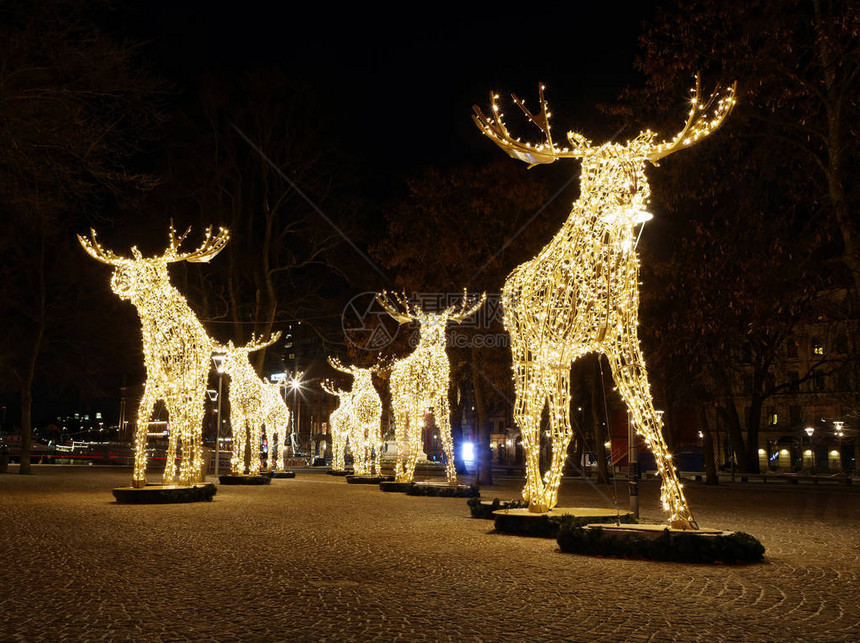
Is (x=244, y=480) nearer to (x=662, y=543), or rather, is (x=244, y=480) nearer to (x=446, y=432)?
(x=446, y=432)

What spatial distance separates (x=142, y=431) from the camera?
15242 millimetres

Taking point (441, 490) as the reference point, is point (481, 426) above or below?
above

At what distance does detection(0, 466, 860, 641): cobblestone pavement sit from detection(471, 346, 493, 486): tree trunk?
37.7 ft

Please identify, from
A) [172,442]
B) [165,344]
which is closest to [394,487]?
[172,442]

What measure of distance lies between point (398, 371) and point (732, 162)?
10039 mm

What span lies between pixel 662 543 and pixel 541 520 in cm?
225

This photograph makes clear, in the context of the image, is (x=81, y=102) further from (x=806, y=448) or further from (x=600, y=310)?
(x=806, y=448)

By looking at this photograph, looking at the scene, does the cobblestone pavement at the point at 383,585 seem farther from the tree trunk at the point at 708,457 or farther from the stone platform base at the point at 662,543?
the tree trunk at the point at 708,457

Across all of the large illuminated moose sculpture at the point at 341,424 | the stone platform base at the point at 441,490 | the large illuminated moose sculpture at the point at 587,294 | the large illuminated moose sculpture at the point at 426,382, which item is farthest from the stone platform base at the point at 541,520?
the large illuminated moose sculpture at the point at 341,424

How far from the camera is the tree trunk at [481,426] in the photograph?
77.1ft

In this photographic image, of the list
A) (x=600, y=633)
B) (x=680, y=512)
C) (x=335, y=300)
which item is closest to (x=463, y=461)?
(x=335, y=300)

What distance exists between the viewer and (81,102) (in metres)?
9.92

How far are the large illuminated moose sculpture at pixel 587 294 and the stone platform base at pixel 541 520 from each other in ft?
1.63

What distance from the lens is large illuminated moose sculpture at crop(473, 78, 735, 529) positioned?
8.91m
